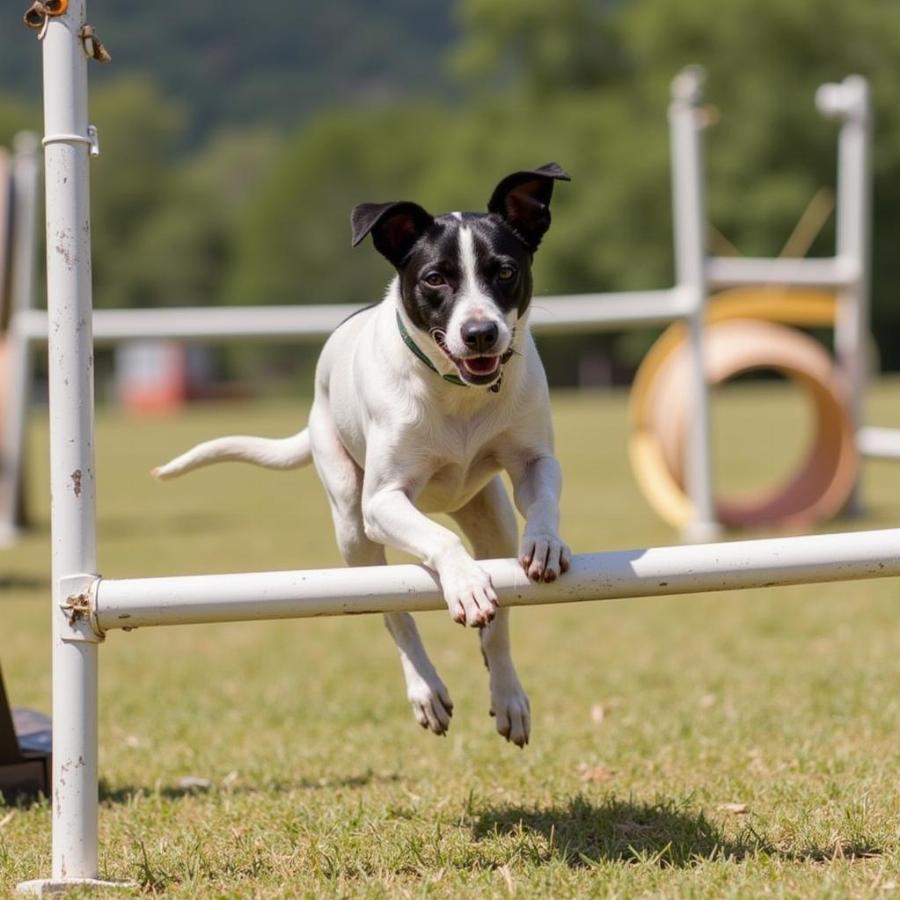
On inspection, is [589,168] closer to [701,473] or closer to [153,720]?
[701,473]

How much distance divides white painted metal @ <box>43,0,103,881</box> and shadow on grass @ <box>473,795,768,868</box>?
1.02 m

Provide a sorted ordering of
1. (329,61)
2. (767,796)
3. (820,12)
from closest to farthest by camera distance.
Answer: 1. (767,796)
2. (820,12)
3. (329,61)

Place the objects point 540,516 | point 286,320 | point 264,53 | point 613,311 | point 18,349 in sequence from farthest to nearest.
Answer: point 264,53, point 18,349, point 613,311, point 286,320, point 540,516

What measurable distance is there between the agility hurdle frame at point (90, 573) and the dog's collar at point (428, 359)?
0.51 metres

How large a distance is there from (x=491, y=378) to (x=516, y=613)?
4721mm

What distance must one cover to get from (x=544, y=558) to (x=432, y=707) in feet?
2.83

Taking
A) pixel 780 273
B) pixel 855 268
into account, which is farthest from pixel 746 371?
pixel 855 268

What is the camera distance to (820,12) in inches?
1880

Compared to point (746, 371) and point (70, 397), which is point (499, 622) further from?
point (746, 371)

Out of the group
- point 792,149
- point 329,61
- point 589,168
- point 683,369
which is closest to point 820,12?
point 792,149

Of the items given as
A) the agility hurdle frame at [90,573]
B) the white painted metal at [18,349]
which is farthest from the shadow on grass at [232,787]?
the white painted metal at [18,349]

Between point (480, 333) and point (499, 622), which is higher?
point (480, 333)

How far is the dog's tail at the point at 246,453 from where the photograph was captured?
160 inches

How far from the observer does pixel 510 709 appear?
3.94 meters
